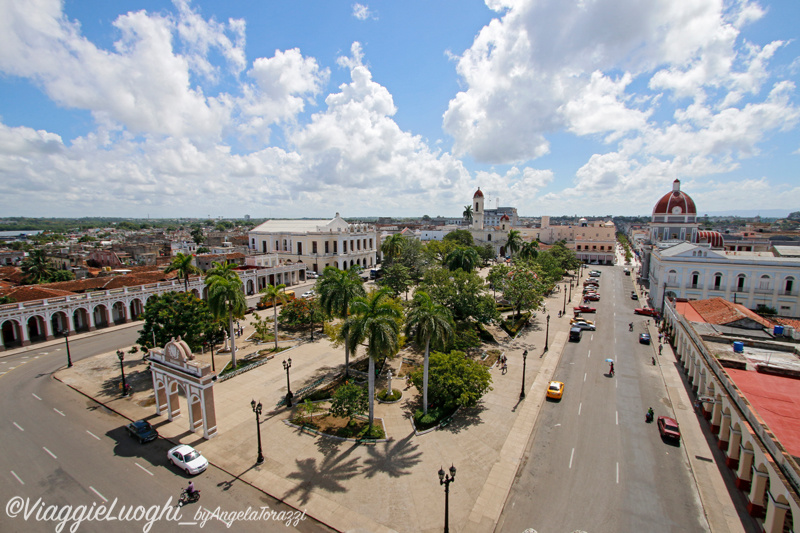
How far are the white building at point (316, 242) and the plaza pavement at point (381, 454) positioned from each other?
166 feet

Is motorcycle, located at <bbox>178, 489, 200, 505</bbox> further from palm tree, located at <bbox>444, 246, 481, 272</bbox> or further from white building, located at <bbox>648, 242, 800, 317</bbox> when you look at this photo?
white building, located at <bbox>648, 242, 800, 317</bbox>

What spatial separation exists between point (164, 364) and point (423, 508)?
1850 cm

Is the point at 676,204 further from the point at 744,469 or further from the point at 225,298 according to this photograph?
the point at 225,298

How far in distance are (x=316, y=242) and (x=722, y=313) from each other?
68.2 meters

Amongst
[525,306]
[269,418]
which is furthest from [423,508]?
[525,306]

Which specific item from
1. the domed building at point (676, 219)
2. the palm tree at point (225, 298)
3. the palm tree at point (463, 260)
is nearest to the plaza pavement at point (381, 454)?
the palm tree at point (225, 298)

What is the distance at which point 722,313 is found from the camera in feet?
121

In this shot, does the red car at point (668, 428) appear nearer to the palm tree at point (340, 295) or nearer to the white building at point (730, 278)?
the palm tree at point (340, 295)

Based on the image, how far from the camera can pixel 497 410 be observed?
25.9m

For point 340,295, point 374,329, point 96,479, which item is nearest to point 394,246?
point 340,295

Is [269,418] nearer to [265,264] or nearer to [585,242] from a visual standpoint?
[265,264]

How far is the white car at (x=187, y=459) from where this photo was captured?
1931 centimetres

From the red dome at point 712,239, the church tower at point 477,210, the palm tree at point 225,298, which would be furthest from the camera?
the church tower at point 477,210

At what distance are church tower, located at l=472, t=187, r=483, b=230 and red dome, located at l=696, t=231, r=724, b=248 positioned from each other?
59.4 meters
